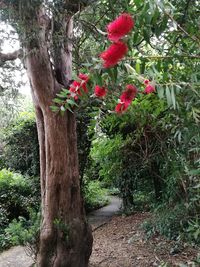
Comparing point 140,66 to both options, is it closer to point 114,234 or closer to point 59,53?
point 59,53

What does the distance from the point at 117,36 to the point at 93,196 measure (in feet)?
26.3

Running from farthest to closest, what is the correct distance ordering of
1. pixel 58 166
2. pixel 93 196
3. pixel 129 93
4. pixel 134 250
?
pixel 93 196 → pixel 134 250 → pixel 58 166 → pixel 129 93

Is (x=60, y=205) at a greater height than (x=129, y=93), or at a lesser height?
lesser

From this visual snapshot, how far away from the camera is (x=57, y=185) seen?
3.87m

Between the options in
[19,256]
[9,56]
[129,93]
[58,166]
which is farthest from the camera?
[19,256]

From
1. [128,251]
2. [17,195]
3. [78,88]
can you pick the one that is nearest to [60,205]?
[128,251]

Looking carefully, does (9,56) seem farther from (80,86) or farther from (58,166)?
(80,86)

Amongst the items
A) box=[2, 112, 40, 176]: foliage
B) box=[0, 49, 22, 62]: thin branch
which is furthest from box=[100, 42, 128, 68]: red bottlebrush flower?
box=[2, 112, 40, 176]: foliage

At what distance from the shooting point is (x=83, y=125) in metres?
6.70

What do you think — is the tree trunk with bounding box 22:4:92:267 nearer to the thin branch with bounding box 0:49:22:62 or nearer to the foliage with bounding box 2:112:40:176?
the thin branch with bounding box 0:49:22:62

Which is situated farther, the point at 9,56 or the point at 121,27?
the point at 9,56

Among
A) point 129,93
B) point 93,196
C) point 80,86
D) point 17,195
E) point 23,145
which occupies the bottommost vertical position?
point 93,196

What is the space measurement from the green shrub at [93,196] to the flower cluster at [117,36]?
676 cm

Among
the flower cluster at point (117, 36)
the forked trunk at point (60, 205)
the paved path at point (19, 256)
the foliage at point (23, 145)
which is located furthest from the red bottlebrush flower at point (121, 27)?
the foliage at point (23, 145)
